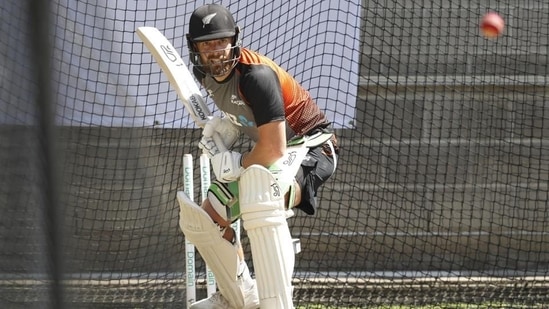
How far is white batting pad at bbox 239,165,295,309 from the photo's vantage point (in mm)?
3785

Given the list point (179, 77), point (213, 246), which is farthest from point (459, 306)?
point (179, 77)

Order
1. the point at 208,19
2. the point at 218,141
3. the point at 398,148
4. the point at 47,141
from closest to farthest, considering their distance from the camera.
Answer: the point at 47,141, the point at 208,19, the point at 218,141, the point at 398,148

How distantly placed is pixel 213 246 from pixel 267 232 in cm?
47

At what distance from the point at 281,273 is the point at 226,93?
871 mm

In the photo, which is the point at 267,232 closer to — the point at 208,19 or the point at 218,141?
the point at 218,141

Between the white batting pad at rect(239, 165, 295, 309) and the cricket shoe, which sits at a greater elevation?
the white batting pad at rect(239, 165, 295, 309)

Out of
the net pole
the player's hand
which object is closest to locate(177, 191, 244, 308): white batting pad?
the player's hand

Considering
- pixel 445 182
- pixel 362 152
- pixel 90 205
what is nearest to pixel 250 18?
pixel 362 152

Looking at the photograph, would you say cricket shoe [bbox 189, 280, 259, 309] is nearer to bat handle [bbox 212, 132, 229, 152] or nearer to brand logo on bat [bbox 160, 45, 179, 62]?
bat handle [bbox 212, 132, 229, 152]

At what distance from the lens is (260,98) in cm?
388

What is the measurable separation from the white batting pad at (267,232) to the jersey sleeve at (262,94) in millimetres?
241

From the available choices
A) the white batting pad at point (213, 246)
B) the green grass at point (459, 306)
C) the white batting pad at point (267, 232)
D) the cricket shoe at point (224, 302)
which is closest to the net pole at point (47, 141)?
the white batting pad at point (267, 232)

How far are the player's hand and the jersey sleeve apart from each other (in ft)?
0.69

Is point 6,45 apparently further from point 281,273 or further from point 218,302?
point 218,302
